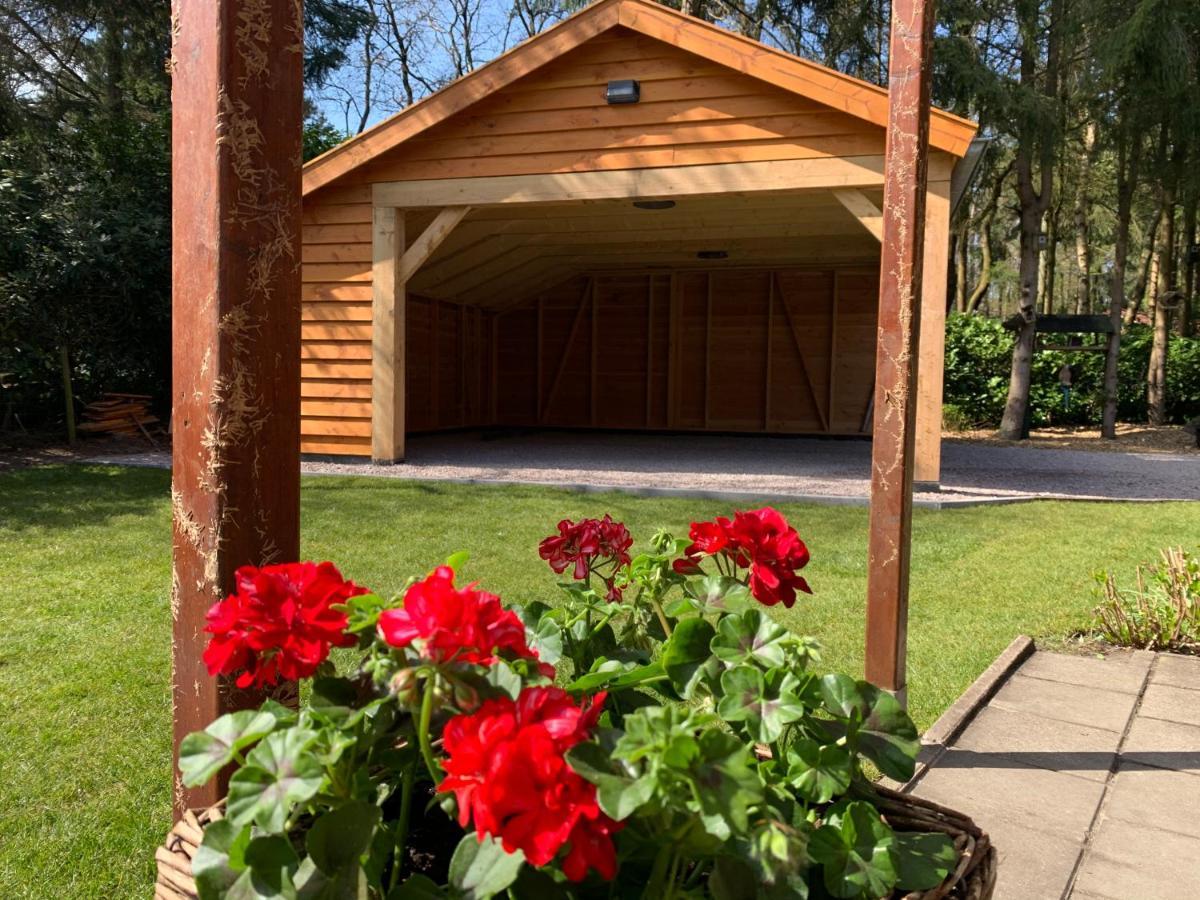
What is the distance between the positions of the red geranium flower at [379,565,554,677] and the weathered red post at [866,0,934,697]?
1.52m

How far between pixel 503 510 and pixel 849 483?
3.19 metres

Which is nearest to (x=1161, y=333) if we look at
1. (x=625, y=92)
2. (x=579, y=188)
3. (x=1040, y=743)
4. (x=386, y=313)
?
(x=625, y=92)

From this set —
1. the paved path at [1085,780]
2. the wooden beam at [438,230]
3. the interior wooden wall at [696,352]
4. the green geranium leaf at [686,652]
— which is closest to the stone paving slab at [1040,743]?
the paved path at [1085,780]

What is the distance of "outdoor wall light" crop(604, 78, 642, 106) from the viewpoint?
Result: 7.01m

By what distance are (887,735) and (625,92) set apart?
6907mm

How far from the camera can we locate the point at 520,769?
611 millimetres

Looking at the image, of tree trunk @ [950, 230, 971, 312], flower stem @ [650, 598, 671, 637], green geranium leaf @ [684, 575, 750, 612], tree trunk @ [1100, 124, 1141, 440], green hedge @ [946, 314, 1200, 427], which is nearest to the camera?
green geranium leaf @ [684, 575, 750, 612]

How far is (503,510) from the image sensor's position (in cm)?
574

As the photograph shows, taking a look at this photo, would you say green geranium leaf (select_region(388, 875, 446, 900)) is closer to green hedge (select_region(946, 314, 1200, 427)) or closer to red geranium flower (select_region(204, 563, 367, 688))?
red geranium flower (select_region(204, 563, 367, 688))

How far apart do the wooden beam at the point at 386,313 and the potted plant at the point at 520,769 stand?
7.22 m

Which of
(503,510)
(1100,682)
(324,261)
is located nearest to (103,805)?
(1100,682)

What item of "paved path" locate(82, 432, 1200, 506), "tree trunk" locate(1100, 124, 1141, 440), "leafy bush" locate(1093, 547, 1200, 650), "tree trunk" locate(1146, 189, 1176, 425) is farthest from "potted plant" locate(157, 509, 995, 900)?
"tree trunk" locate(1146, 189, 1176, 425)

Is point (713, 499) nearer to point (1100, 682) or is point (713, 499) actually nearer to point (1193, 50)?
point (1100, 682)

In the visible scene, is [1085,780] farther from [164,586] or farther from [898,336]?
[164,586]
